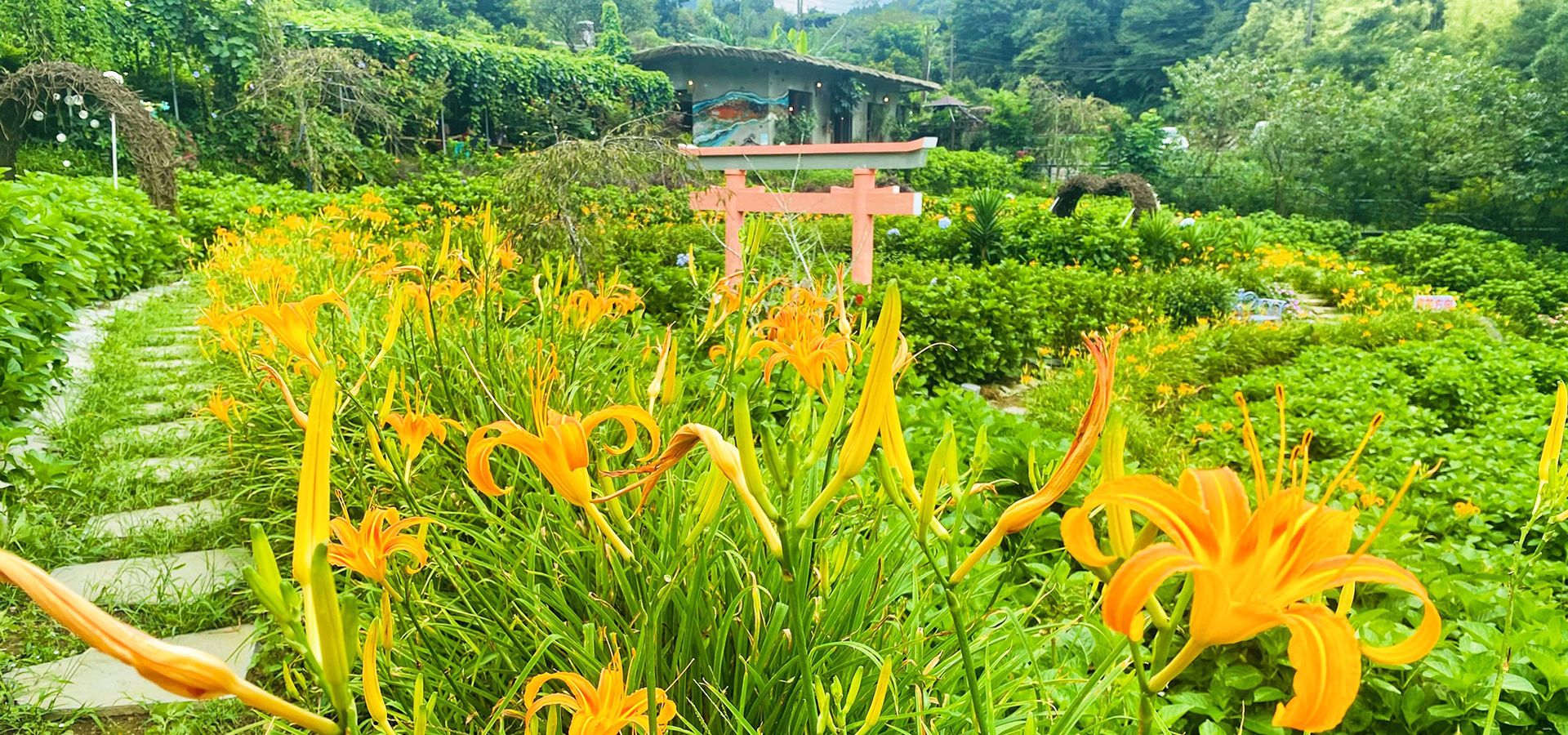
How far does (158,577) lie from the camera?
6.85ft

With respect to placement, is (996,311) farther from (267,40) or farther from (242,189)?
(267,40)

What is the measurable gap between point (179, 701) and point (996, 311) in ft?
12.9

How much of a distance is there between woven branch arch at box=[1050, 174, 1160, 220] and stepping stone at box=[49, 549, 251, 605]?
11.0 metres

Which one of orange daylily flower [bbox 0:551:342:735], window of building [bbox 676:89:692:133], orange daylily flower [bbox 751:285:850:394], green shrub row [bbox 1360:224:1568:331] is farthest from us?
window of building [bbox 676:89:692:133]

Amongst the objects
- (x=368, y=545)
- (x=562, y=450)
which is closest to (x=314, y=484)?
(x=562, y=450)

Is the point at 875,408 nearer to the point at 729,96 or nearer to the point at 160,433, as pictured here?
the point at 160,433

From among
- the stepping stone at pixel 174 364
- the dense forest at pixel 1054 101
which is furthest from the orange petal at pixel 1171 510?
the dense forest at pixel 1054 101

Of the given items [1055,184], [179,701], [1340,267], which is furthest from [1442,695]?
[1055,184]

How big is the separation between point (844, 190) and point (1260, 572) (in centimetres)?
523

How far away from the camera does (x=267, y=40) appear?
1359 centimetres

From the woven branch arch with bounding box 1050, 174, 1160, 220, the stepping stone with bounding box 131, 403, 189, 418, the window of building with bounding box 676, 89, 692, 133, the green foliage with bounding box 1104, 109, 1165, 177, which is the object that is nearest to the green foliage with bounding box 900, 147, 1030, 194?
the green foliage with bounding box 1104, 109, 1165, 177

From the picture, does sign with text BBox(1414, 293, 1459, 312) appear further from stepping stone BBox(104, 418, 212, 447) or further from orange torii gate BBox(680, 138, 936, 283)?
stepping stone BBox(104, 418, 212, 447)

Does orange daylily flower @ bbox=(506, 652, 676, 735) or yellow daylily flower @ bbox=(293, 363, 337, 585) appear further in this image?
orange daylily flower @ bbox=(506, 652, 676, 735)

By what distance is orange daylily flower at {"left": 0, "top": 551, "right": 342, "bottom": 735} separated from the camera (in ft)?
1.20
